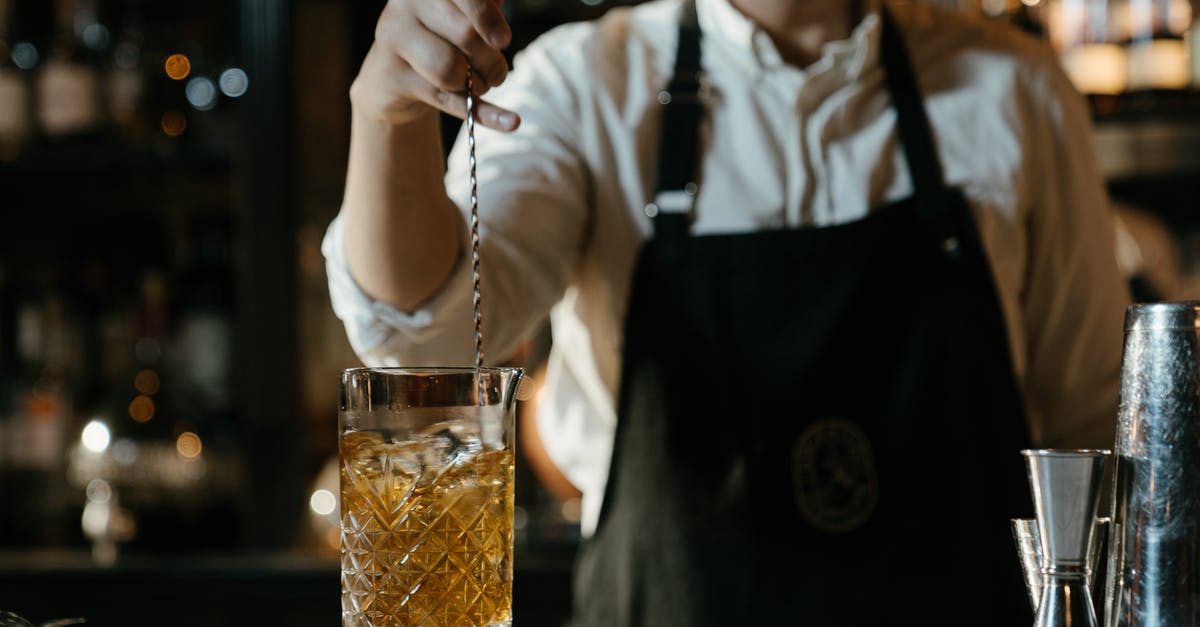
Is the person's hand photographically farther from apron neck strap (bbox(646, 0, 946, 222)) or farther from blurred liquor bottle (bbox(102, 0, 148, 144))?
blurred liquor bottle (bbox(102, 0, 148, 144))

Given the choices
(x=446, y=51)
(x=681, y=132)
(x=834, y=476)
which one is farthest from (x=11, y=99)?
(x=446, y=51)

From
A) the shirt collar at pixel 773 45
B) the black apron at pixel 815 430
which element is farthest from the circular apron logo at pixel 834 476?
the shirt collar at pixel 773 45

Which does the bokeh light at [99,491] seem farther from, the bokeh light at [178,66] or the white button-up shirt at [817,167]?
the white button-up shirt at [817,167]

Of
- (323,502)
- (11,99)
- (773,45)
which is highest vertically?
(11,99)

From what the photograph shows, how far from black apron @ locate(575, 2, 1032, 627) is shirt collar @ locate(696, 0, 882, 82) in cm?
13

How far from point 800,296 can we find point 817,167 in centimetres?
14

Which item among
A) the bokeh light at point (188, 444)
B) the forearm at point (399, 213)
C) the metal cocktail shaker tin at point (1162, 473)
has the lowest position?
the bokeh light at point (188, 444)

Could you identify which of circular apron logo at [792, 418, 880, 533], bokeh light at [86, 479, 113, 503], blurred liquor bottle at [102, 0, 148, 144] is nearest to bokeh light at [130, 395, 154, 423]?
bokeh light at [86, 479, 113, 503]

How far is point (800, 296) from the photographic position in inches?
51.3

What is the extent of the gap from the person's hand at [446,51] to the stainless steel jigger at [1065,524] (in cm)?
38

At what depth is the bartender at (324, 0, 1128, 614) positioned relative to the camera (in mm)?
1257

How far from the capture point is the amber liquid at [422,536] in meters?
0.64

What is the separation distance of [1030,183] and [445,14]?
2.68 ft

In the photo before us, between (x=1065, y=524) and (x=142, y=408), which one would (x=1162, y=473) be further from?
(x=142, y=408)
